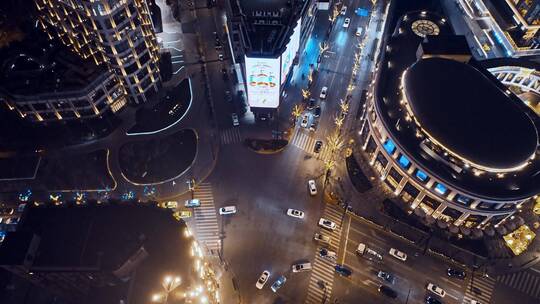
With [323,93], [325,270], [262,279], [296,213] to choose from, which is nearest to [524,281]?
[325,270]

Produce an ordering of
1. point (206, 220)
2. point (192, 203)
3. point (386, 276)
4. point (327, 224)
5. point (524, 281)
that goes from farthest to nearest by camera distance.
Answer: point (192, 203) → point (206, 220) → point (327, 224) → point (386, 276) → point (524, 281)

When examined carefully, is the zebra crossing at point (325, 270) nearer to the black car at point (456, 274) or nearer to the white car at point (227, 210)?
the white car at point (227, 210)

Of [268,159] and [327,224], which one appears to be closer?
[327,224]

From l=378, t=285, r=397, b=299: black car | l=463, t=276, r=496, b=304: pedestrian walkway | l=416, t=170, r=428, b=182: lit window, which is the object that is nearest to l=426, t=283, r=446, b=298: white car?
l=463, t=276, r=496, b=304: pedestrian walkway

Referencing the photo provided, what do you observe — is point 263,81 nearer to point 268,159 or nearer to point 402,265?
point 268,159

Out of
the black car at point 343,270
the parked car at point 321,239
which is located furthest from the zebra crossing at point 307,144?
the black car at point 343,270

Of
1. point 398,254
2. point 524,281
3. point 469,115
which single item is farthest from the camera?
point 469,115

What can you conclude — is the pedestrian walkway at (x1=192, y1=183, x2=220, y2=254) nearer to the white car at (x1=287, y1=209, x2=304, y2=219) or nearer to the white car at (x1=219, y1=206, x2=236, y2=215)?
the white car at (x1=219, y1=206, x2=236, y2=215)
